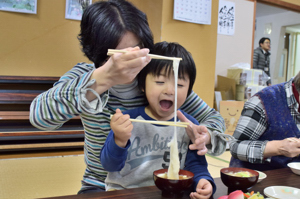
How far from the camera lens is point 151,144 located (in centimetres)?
105

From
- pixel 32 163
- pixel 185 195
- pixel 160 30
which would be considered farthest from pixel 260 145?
pixel 32 163

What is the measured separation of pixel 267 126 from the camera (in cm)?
140

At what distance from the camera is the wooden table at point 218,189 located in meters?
0.79

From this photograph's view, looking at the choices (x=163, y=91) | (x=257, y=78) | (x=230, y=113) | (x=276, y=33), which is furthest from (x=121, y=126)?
(x=276, y=33)

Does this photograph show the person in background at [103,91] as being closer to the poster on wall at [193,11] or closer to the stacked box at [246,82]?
the poster on wall at [193,11]

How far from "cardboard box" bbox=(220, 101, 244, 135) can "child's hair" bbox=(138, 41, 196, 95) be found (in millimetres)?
2589

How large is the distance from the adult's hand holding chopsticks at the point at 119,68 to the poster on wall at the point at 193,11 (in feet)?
7.28

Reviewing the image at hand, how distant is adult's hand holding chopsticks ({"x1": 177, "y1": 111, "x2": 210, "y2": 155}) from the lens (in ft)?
3.08

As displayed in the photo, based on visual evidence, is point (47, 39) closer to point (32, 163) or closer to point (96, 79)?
point (32, 163)

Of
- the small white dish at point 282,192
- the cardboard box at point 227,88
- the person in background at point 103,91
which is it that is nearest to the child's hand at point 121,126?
the person in background at point 103,91

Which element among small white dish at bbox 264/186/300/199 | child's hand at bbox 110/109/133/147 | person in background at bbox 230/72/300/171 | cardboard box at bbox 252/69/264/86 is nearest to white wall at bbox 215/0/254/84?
cardboard box at bbox 252/69/264/86

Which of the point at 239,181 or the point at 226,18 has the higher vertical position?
the point at 226,18

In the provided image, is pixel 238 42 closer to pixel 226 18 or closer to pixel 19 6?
pixel 226 18

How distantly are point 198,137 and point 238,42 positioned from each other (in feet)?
12.2
